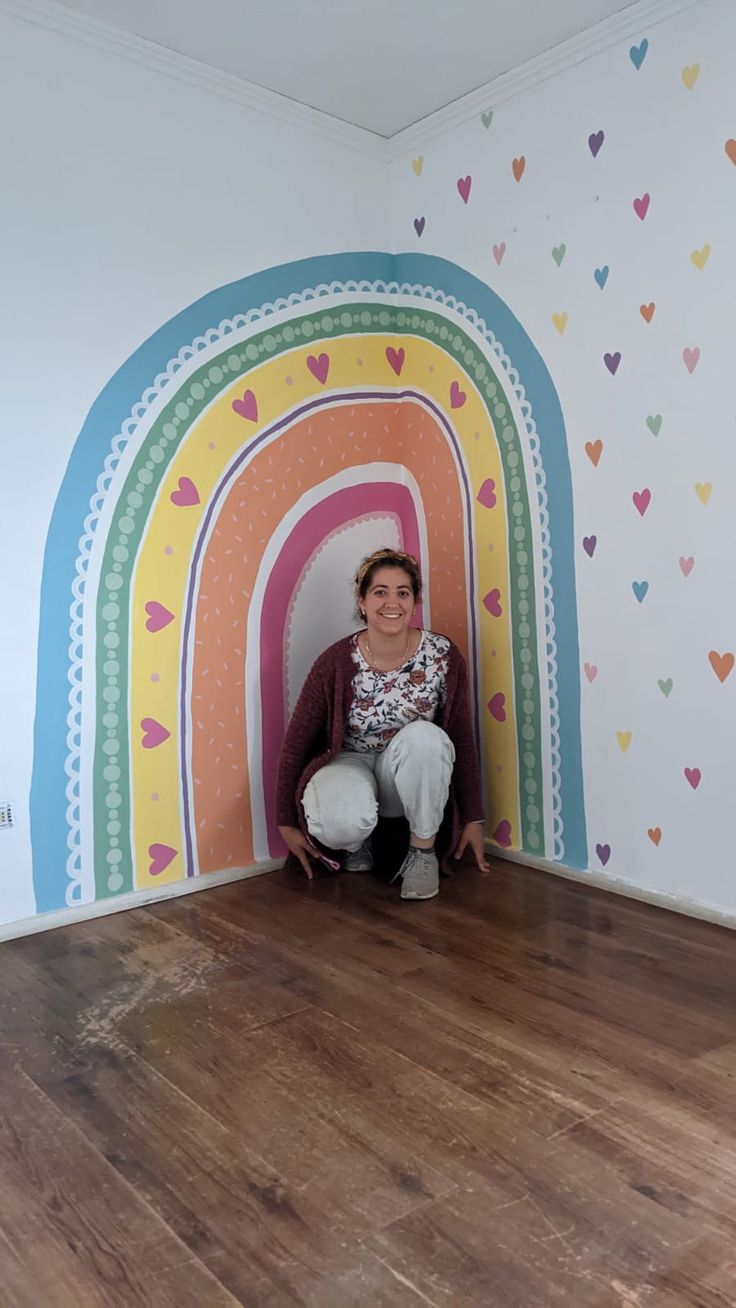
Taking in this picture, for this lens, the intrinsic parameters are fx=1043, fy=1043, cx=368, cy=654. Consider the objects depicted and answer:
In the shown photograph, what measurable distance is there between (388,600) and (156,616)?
27.4 inches

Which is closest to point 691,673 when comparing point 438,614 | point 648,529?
point 648,529

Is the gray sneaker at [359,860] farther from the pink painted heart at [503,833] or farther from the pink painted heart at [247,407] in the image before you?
the pink painted heart at [247,407]

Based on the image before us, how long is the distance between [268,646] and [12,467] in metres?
0.96

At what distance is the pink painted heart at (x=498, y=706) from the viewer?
3.35 meters

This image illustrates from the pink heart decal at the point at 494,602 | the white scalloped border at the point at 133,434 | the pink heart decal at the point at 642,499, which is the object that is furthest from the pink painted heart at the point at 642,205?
the pink heart decal at the point at 494,602

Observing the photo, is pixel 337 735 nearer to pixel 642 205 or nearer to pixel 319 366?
pixel 319 366

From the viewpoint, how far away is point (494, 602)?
3.36 metres

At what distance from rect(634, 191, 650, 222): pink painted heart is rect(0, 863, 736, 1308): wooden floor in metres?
1.89

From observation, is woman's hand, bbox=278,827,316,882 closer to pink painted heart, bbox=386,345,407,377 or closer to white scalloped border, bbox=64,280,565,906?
white scalloped border, bbox=64,280,565,906

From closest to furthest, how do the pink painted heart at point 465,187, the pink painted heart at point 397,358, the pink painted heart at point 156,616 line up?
the pink painted heart at point 156,616 → the pink painted heart at point 465,187 → the pink painted heart at point 397,358

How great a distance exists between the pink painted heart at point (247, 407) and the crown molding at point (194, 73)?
865mm

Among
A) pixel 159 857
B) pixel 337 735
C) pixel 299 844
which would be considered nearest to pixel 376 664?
pixel 337 735

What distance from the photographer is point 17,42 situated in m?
2.71

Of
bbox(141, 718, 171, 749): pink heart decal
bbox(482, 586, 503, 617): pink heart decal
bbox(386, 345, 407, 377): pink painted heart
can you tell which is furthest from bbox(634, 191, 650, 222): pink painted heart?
bbox(141, 718, 171, 749): pink heart decal
